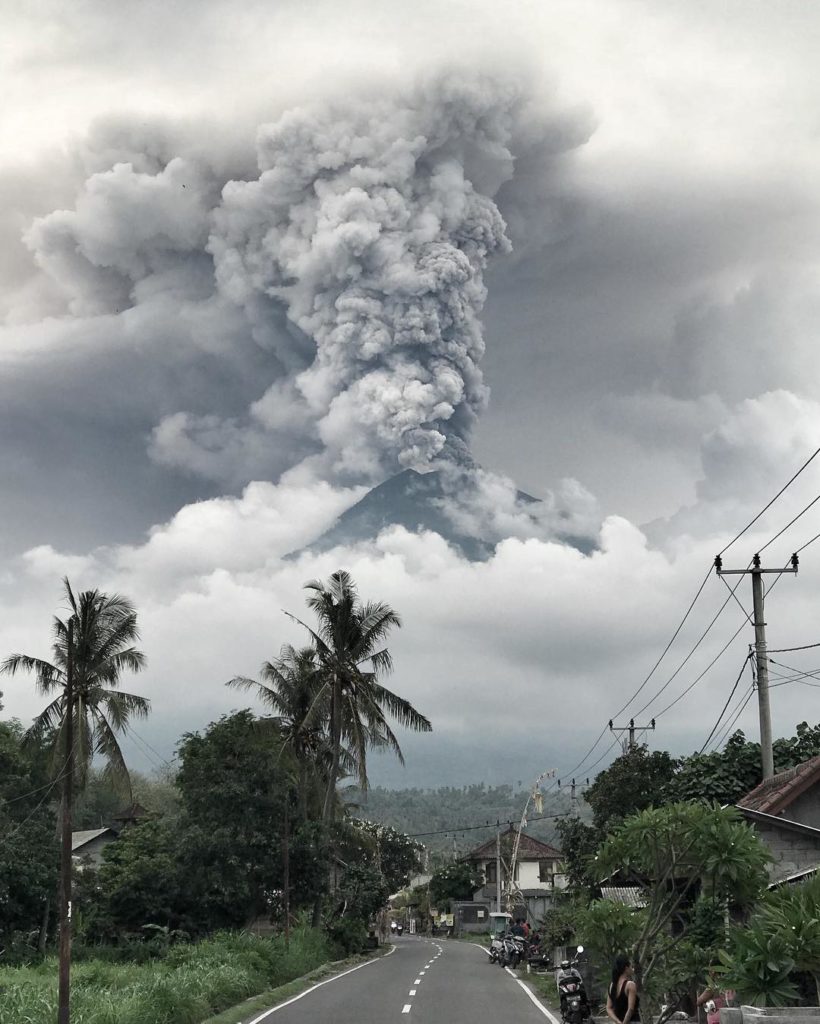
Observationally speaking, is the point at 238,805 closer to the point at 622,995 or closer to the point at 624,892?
the point at 624,892

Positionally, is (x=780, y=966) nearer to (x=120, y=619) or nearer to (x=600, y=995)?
(x=600, y=995)

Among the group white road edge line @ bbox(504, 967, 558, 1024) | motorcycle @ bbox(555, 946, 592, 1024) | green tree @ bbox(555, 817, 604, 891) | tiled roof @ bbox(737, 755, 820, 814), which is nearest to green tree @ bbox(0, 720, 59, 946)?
white road edge line @ bbox(504, 967, 558, 1024)

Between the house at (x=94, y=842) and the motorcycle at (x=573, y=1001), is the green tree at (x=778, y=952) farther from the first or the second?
the house at (x=94, y=842)

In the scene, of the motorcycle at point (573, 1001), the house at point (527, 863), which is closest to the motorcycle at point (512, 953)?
the motorcycle at point (573, 1001)

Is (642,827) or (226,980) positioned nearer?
(642,827)

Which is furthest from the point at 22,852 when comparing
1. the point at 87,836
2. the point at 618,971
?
the point at 618,971

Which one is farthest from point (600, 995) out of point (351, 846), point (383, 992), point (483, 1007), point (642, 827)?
point (351, 846)

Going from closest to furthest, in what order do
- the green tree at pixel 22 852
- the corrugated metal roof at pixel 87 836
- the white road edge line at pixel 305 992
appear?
the white road edge line at pixel 305 992 < the green tree at pixel 22 852 < the corrugated metal roof at pixel 87 836
